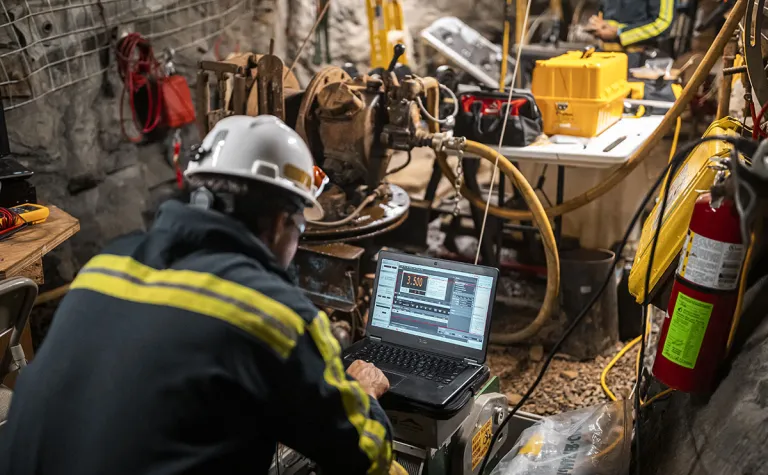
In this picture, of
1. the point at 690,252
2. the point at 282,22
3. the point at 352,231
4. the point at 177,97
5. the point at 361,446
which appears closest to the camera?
the point at 361,446

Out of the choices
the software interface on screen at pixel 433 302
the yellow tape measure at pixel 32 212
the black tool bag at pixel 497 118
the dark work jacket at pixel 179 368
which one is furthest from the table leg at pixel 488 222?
the dark work jacket at pixel 179 368

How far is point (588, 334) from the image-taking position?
3.11 metres

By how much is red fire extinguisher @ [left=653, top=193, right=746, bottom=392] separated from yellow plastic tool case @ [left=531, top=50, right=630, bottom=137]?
5.55 ft

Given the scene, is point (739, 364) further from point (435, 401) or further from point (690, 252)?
point (435, 401)

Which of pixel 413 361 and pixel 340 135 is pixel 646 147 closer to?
pixel 340 135

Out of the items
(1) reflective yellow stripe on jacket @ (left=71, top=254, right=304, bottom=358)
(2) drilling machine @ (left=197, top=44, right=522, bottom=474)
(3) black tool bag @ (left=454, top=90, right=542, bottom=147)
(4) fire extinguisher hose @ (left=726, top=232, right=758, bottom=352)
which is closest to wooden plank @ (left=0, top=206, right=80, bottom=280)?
(2) drilling machine @ (left=197, top=44, right=522, bottom=474)

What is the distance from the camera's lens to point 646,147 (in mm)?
2893

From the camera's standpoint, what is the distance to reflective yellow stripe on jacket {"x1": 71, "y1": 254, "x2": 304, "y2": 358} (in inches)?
46.3

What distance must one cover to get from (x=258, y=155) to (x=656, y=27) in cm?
452

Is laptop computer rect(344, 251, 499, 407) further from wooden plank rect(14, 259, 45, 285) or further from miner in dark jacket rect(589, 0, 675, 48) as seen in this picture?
miner in dark jacket rect(589, 0, 675, 48)

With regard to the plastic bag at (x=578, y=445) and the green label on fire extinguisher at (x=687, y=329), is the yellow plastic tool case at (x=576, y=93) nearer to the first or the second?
the plastic bag at (x=578, y=445)

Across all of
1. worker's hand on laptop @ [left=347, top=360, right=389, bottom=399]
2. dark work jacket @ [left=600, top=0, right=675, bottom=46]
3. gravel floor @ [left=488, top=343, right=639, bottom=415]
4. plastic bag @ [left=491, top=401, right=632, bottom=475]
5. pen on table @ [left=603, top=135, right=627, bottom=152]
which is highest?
dark work jacket @ [left=600, top=0, right=675, bottom=46]

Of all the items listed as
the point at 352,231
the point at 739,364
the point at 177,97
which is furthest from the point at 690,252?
the point at 177,97

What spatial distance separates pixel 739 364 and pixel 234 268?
105 cm
